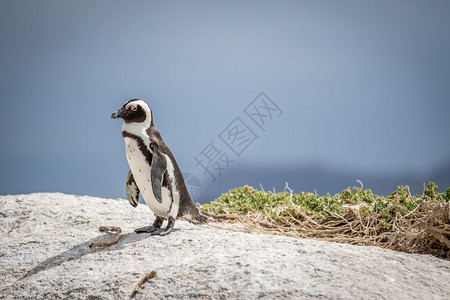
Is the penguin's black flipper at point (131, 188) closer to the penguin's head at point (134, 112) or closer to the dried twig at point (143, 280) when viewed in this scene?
the penguin's head at point (134, 112)

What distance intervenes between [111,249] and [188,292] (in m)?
1.06

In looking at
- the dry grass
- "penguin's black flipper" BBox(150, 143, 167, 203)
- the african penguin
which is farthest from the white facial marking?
the dry grass

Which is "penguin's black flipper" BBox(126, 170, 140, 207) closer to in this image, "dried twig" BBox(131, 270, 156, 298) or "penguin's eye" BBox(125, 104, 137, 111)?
"penguin's eye" BBox(125, 104, 137, 111)

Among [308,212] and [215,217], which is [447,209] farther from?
[215,217]

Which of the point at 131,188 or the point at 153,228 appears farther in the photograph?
the point at 131,188

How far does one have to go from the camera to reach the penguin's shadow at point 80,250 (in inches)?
136

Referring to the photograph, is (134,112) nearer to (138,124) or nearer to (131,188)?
(138,124)

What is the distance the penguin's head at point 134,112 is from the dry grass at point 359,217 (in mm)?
1574

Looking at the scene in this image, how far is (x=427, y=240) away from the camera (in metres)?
3.77

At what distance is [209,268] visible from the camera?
2.87 meters

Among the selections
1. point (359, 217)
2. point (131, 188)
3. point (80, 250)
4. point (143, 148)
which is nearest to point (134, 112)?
point (143, 148)

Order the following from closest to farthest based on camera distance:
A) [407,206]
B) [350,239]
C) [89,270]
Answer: [89,270], [350,239], [407,206]

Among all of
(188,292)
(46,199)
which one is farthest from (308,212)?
(46,199)

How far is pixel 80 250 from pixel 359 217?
2.59 meters
